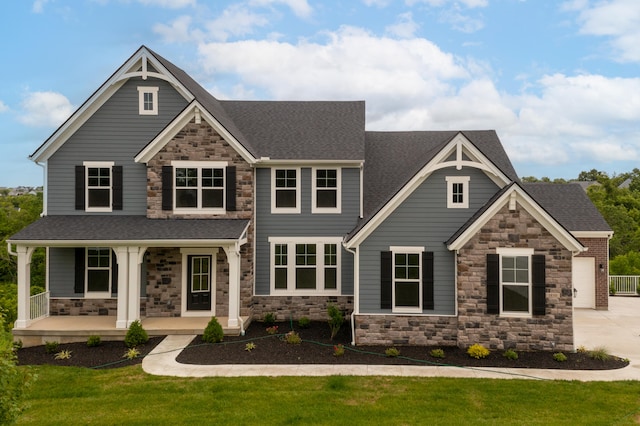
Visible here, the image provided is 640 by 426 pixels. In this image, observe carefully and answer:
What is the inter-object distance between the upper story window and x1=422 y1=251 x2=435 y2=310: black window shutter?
37.2 feet

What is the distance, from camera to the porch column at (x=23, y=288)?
13823mm

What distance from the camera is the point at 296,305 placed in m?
16.0

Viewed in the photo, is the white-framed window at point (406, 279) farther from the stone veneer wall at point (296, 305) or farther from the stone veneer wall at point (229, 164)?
the stone veneer wall at point (229, 164)

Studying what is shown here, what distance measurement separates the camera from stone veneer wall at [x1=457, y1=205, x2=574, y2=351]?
12086 millimetres

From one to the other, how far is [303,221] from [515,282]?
24.8 feet

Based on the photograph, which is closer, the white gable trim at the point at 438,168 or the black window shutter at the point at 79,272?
the white gable trim at the point at 438,168

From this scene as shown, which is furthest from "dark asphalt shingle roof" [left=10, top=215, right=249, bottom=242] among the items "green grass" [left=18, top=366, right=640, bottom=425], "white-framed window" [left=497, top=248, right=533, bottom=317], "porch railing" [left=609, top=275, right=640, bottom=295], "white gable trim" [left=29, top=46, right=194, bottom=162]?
"porch railing" [left=609, top=275, right=640, bottom=295]

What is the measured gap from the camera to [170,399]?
29.8 ft

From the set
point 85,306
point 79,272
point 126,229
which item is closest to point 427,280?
point 126,229

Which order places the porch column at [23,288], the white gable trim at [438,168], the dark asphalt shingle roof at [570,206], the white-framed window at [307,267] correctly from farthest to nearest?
the dark asphalt shingle roof at [570,206]
the white-framed window at [307,267]
the porch column at [23,288]
the white gable trim at [438,168]

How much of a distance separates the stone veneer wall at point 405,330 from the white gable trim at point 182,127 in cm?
691

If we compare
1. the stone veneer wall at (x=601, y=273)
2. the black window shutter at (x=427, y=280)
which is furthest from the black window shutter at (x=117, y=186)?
the stone veneer wall at (x=601, y=273)

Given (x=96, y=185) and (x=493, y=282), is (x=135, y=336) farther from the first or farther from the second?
(x=493, y=282)

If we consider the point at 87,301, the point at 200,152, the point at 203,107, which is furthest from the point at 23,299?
the point at 203,107
